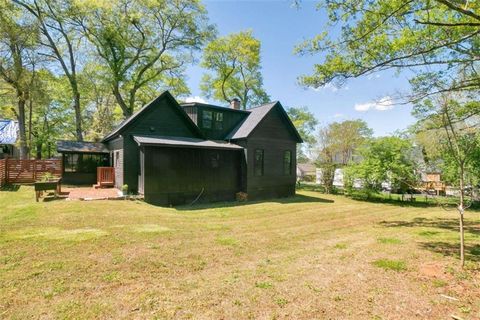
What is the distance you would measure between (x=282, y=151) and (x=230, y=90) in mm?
16471

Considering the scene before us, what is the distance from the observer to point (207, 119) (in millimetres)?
17203

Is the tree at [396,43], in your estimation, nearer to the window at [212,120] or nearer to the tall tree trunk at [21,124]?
the window at [212,120]

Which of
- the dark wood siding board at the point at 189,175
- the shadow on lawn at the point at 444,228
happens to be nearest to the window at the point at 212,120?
the dark wood siding board at the point at 189,175

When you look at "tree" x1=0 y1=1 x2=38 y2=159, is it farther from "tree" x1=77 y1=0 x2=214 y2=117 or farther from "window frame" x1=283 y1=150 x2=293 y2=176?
"window frame" x1=283 y1=150 x2=293 y2=176

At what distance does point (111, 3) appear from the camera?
22.2 m

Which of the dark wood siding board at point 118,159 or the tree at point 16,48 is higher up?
the tree at point 16,48

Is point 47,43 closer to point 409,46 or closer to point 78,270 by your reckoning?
point 78,270

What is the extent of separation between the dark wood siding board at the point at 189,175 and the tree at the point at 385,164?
9067mm

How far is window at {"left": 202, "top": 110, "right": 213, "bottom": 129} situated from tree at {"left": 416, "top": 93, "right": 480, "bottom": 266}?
1163 centimetres

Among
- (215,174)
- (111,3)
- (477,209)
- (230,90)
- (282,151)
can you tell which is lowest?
(477,209)

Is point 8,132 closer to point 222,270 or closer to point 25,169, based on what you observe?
point 25,169

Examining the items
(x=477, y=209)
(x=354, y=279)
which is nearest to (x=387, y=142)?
(x=477, y=209)

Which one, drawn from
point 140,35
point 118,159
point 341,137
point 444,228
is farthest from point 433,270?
point 341,137

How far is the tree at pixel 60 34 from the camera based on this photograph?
70.8 ft
